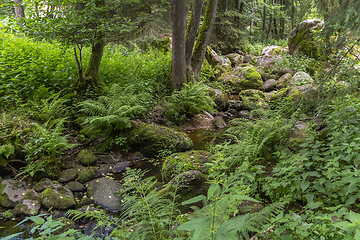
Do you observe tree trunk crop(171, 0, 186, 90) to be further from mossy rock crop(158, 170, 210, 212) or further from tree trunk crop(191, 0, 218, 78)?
mossy rock crop(158, 170, 210, 212)

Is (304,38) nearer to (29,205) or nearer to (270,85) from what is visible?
(270,85)

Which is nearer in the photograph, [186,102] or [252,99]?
[186,102]

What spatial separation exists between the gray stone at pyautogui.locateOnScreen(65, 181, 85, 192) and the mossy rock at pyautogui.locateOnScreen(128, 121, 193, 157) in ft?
5.29

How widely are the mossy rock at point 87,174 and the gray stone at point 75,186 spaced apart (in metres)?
0.16

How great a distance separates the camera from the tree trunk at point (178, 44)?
696 cm

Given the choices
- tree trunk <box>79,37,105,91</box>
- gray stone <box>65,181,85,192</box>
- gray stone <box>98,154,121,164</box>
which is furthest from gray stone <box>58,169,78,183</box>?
tree trunk <box>79,37,105,91</box>

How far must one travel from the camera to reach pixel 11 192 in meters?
3.42

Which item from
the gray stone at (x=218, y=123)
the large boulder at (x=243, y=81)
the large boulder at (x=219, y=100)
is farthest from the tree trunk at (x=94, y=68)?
the large boulder at (x=243, y=81)

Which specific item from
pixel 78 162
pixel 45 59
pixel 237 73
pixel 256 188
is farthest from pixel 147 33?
pixel 256 188

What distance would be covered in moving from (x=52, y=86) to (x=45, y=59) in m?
0.76

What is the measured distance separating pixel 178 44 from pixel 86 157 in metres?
4.74

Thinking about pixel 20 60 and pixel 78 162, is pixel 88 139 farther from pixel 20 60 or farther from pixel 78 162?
pixel 20 60

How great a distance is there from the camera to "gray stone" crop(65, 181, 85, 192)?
3.85 m

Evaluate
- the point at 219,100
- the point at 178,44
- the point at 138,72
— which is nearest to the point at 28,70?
the point at 138,72
